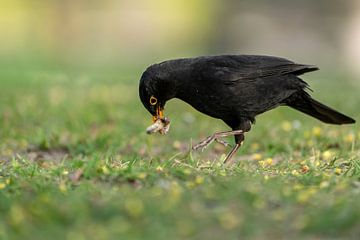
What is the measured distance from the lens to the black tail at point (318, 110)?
790cm

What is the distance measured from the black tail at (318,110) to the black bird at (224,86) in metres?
0.37

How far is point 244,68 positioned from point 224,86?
0.36 metres

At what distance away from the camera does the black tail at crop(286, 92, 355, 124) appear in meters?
7.90

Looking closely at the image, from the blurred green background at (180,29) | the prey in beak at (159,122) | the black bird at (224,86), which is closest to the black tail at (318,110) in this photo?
the black bird at (224,86)

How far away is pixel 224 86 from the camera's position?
707cm

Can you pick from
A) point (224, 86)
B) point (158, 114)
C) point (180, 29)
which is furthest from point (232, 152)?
point (180, 29)

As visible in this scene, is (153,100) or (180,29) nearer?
(153,100)

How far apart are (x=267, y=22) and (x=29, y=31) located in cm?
954

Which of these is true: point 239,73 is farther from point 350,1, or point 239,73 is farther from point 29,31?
point 29,31

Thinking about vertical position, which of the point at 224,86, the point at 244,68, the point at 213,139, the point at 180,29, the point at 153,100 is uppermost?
the point at 244,68

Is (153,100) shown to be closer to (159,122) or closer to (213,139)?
(159,122)

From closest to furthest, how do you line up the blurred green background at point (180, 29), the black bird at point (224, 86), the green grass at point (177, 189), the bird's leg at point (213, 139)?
the green grass at point (177, 189)
the bird's leg at point (213, 139)
the black bird at point (224, 86)
the blurred green background at point (180, 29)

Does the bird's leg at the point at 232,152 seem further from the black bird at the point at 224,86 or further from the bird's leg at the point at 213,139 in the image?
the bird's leg at the point at 213,139

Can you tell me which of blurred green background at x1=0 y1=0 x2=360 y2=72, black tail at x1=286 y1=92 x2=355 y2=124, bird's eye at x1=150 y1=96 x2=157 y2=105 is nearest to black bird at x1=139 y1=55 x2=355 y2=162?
bird's eye at x1=150 y1=96 x2=157 y2=105
